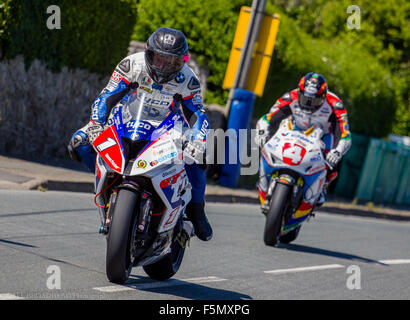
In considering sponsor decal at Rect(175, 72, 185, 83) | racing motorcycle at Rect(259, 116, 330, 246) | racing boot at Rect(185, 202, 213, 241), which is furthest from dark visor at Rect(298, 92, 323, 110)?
sponsor decal at Rect(175, 72, 185, 83)

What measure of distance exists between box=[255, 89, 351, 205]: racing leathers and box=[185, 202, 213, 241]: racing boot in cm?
370

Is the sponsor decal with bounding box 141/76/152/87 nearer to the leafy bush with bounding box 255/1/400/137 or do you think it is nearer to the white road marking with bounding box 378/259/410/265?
the white road marking with bounding box 378/259/410/265

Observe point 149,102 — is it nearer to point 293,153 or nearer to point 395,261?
point 293,153

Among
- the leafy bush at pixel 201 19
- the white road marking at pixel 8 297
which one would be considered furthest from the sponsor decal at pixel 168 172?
the leafy bush at pixel 201 19

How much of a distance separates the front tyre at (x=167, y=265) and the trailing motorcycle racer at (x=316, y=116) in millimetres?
3738

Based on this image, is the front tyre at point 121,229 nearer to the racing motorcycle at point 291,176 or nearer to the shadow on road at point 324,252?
the racing motorcycle at point 291,176

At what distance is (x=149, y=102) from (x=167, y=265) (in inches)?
54.7

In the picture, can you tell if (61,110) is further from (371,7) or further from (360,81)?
(371,7)

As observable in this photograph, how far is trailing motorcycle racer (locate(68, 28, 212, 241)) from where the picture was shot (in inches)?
256

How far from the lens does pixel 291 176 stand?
1051cm

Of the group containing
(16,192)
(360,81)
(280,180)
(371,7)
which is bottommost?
(16,192)

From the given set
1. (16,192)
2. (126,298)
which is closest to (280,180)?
(16,192)

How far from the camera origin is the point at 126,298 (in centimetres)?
626
